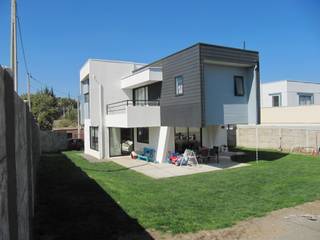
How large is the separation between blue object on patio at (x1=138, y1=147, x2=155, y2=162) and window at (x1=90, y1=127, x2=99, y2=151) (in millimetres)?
4702

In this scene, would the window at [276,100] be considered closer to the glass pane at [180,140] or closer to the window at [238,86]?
the glass pane at [180,140]

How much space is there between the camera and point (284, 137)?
22375mm

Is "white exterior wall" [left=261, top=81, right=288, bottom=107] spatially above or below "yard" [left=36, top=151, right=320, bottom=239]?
above

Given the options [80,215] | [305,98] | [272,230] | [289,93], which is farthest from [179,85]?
[305,98]

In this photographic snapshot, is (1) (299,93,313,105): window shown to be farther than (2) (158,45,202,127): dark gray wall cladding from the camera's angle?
Yes

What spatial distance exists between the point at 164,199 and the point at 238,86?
30.3 ft

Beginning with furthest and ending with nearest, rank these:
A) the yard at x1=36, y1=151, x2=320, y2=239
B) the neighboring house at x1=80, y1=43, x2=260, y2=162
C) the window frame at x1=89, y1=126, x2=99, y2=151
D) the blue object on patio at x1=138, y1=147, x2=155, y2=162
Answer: the window frame at x1=89, y1=126, x2=99, y2=151, the blue object on patio at x1=138, y1=147, x2=155, y2=162, the neighboring house at x1=80, y1=43, x2=260, y2=162, the yard at x1=36, y1=151, x2=320, y2=239

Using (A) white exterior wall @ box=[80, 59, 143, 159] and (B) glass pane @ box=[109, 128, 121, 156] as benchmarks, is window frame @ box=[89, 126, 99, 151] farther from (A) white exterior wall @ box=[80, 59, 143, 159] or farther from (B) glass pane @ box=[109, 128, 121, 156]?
(B) glass pane @ box=[109, 128, 121, 156]

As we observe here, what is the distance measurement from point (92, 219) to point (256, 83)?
12.0 metres

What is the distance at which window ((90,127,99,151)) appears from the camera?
908 inches

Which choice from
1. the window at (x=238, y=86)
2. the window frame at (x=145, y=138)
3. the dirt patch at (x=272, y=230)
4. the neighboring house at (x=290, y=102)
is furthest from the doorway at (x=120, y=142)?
the neighboring house at (x=290, y=102)

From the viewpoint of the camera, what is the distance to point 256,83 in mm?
16109

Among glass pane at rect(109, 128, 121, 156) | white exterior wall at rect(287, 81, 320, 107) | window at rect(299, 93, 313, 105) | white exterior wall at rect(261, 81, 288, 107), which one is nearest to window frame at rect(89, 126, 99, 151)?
glass pane at rect(109, 128, 121, 156)

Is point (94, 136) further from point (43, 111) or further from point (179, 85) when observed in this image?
point (43, 111)
